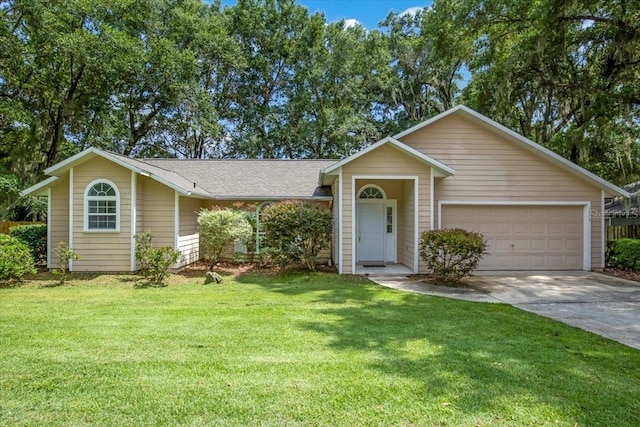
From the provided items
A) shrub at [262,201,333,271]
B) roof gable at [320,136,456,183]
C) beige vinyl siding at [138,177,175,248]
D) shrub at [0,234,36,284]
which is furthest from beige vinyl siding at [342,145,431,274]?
shrub at [0,234,36,284]

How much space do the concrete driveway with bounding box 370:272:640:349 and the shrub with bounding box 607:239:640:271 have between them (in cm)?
151

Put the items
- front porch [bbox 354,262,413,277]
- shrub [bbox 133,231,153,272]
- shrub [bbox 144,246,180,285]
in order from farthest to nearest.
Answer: front porch [bbox 354,262,413,277] → shrub [bbox 133,231,153,272] → shrub [bbox 144,246,180,285]

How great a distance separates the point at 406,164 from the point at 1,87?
19716 millimetres

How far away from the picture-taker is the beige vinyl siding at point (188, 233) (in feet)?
38.5

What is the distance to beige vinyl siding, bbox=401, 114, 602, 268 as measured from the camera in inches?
463

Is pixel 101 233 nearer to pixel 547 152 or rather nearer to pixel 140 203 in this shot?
pixel 140 203

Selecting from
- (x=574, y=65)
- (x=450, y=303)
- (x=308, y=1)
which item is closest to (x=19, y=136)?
(x=308, y=1)

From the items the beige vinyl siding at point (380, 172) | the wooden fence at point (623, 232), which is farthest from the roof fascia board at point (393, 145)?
the wooden fence at point (623, 232)

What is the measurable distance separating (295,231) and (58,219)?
24.1 feet

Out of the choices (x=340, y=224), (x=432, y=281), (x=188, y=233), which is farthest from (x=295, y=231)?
(x=188, y=233)

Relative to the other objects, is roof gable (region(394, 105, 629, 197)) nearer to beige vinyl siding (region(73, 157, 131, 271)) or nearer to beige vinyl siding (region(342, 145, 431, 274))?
beige vinyl siding (region(342, 145, 431, 274))

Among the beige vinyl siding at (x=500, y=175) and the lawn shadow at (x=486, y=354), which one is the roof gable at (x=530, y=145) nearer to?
the beige vinyl siding at (x=500, y=175)

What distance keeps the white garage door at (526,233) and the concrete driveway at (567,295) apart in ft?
1.91

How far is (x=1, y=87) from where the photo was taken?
17.8 metres
